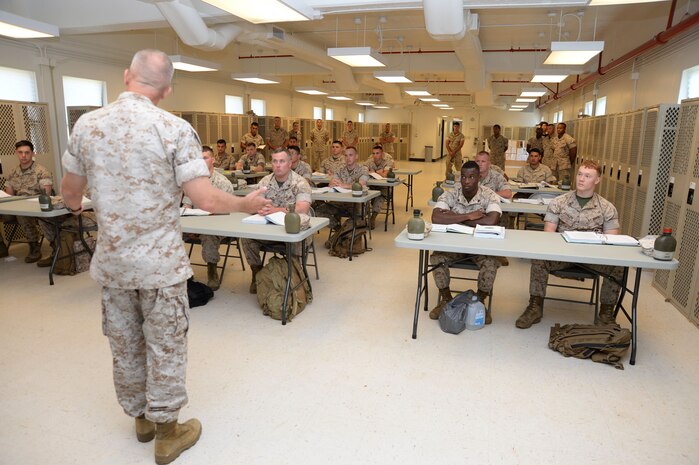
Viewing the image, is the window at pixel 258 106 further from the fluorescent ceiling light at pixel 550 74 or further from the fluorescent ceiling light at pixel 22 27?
the fluorescent ceiling light at pixel 22 27

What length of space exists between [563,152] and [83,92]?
896 cm

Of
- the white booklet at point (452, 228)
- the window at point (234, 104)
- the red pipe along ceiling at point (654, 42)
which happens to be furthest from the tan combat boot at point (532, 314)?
the window at point (234, 104)

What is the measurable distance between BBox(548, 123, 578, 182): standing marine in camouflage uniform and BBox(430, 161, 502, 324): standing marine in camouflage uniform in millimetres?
5595

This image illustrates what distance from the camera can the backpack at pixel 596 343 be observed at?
10.4ft

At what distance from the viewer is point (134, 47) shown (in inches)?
348

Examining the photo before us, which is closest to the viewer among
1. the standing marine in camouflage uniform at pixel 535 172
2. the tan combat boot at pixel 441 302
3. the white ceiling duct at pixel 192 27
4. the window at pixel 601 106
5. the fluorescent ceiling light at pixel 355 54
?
the tan combat boot at pixel 441 302

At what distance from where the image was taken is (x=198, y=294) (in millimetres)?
4184

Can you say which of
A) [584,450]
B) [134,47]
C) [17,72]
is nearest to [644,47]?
[584,450]

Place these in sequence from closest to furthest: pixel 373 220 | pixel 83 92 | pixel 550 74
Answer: pixel 373 220 < pixel 550 74 < pixel 83 92

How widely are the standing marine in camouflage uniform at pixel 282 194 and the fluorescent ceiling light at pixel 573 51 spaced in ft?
11.3

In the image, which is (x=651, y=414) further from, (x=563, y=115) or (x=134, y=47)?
(x=563, y=115)

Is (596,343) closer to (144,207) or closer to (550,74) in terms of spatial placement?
(144,207)

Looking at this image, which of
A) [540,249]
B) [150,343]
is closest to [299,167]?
[540,249]

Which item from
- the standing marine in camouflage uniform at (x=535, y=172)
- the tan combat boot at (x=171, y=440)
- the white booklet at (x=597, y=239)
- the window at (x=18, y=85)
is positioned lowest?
the tan combat boot at (x=171, y=440)
